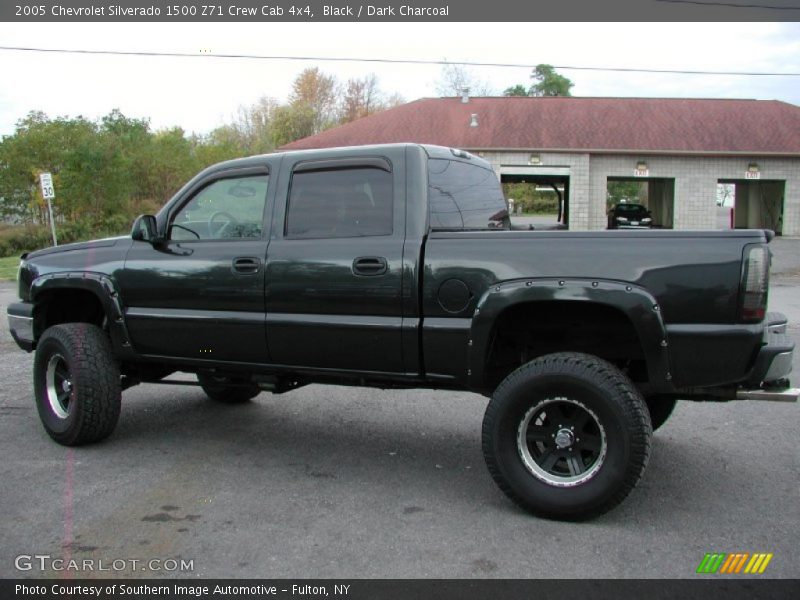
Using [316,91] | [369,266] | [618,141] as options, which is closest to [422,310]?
[369,266]

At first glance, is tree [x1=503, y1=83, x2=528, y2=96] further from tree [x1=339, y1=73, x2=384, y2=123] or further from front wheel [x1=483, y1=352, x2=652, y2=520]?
front wheel [x1=483, y1=352, x2=652, y2=520]

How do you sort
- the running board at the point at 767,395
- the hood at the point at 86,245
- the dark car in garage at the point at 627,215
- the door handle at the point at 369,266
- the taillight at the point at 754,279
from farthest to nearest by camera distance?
1. the dark car in garage at the point at 627,215
2. the hood at the point at 86,245
3. the door handle at the point at 369,266
4. the running board at the point at 767,395
5. the taillight at the point at 754,279

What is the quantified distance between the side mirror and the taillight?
3564 millimetres

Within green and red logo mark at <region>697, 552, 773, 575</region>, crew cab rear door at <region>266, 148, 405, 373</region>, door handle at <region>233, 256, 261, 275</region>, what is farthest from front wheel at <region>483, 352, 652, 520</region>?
door handle at <region>233, 256, 261, 275</region>

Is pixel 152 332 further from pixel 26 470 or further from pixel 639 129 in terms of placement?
pixel 639 129

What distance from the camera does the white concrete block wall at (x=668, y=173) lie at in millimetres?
28000

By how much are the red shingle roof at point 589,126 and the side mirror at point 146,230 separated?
76.7 feet

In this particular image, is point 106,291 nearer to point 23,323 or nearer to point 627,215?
point 23,323

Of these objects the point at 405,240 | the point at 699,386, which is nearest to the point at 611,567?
the point at 699,386

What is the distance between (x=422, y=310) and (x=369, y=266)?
0.40m

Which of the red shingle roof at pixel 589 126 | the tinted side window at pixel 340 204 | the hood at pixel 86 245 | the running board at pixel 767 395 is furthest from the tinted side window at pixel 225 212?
the red shingle roof at pixel 589 126

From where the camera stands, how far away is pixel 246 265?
4.55 meters

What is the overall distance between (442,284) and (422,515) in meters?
1.24

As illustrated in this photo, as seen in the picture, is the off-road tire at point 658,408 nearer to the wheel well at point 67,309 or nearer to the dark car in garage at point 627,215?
the wheel well at point 67,309
